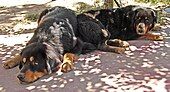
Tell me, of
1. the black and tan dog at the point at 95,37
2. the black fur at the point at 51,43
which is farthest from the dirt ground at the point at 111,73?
the black fur at the point at 51,43

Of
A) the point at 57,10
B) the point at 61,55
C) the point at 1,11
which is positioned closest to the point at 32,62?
the point at 61,55

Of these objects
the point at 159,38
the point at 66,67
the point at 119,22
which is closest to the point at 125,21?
the point at 119,22

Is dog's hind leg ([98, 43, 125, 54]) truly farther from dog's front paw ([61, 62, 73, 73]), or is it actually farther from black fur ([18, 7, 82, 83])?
dog's front paw ([61, 62, 73, 73])

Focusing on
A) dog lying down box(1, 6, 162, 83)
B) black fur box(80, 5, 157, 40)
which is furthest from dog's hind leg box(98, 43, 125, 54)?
black fur box(80, 5, 157, 40)

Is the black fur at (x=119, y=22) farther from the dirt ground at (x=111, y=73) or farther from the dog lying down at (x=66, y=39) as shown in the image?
the dirt ground at (x=111, y=73)

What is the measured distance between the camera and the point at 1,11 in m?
13.6

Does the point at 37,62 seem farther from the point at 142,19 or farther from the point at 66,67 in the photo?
the point at 142,19

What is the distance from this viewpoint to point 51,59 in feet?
20.6

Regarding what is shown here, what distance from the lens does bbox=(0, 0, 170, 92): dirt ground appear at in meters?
5.90

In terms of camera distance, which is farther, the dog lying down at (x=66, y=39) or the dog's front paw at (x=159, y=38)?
the dog's front paw at (x=159, y=38)

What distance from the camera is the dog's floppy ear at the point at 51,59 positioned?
623 cm

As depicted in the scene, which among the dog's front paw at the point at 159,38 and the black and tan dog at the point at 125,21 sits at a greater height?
the black and tan dog at the point at 125,21

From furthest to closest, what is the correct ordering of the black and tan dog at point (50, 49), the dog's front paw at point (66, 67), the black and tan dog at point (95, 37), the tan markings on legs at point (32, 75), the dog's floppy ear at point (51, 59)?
the black and tan dog at point (95, 37) < the dog's front paw at point (66, 67) < the dog's floppy ear at point (51, 59) < the black and tan dog at point (50, 49) < the tan markings on legs at point (32, 75)

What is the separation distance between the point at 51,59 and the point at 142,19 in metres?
2.75
